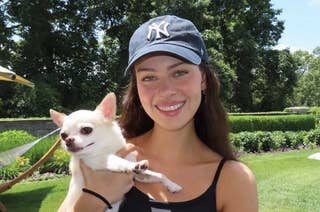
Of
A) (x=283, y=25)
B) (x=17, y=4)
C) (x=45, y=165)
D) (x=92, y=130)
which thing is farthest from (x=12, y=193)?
(x=283, y=25)

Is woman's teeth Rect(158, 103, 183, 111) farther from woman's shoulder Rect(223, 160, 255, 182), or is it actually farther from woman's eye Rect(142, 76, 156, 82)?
woman's shoulder Rect(223, 160, 255, 182)

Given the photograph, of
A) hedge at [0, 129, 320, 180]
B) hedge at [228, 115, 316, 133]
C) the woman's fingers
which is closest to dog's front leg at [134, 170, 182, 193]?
the woman's fingers

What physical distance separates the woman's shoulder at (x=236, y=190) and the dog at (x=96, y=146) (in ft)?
0.72

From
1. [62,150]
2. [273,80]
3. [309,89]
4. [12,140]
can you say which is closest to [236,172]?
[12,140]

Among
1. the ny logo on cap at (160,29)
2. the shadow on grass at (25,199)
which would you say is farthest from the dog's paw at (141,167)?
the shadow on grass at (25,199)

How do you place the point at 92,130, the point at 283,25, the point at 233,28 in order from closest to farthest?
1. the point at 92,130
2. the point at 233,28
3. the point at 283,25

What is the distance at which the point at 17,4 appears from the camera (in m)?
24.7

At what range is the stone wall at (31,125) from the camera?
12.4 metres

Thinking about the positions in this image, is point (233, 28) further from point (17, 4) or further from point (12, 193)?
point (12, 193)

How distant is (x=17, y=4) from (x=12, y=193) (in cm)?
1775

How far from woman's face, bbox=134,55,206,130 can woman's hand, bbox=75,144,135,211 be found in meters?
0.33

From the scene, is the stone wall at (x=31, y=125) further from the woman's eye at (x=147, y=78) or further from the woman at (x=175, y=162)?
the woman's eye at (x=147, y=78)

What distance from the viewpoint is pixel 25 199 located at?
8445 mm

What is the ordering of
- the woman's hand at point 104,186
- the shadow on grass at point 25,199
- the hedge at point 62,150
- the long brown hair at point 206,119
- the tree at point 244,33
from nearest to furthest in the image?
the woman's hand at point 104,186 → the long brown hair at point 206,119 → the shadow on grass at point 25,199 → the hedge at point 62,150 → the tree at point 244,33
